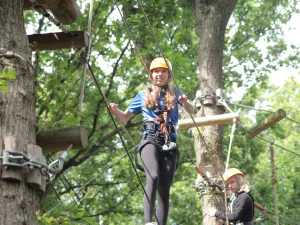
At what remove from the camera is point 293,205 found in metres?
15.5

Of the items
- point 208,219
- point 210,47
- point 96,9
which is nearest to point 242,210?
point 208,219

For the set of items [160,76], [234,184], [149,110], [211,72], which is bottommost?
[234,184]

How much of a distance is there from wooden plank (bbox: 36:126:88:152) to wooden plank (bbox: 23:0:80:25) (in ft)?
3.07

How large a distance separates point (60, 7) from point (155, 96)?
938 millimetres

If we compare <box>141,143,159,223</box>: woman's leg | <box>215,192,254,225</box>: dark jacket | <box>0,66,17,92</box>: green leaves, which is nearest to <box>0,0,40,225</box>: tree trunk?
<box>0,66,17,92</box>: green leaves

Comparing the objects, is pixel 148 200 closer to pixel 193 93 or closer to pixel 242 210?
pixel 242 210

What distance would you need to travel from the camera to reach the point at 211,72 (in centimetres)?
905

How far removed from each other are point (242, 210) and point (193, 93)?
323 inches

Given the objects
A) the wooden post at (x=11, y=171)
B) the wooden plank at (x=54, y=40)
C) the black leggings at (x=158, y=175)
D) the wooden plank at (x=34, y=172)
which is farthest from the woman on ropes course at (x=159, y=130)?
the wooden post at (x=11, y=171)

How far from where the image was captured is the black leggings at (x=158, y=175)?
5.19 meters

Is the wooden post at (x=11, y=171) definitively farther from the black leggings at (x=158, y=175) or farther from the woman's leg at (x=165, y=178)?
the woman's leg at (x=165, y=178)

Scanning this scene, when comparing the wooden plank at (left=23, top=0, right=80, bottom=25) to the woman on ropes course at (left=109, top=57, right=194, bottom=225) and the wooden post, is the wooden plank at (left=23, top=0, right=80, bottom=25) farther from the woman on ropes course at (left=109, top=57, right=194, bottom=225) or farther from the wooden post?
the wooden post

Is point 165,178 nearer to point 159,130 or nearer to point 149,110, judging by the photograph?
point 159,130

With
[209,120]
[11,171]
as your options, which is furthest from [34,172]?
[209,120]
